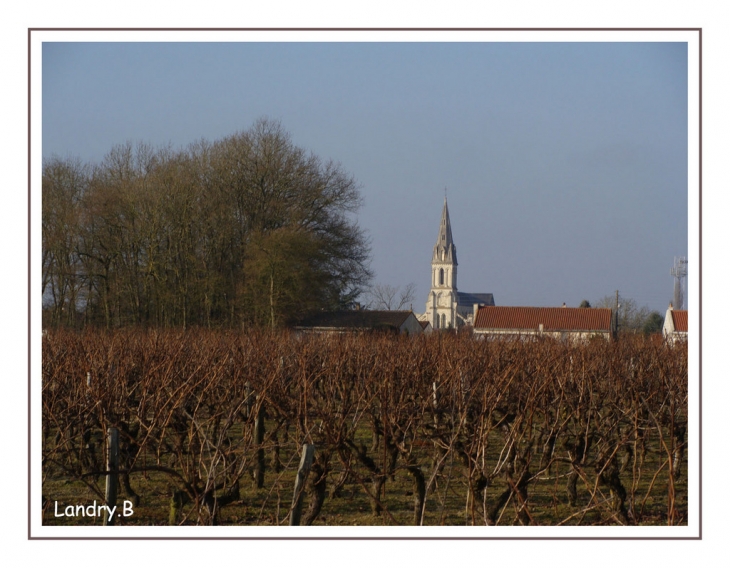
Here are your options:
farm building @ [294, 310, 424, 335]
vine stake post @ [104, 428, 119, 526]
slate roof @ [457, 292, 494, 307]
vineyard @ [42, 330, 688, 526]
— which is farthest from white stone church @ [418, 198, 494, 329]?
vine stake post @ [104, 428, 119, 526]

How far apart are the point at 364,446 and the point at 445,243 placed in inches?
4316

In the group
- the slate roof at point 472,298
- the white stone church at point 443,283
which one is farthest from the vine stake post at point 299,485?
the slate roof at point 472,298

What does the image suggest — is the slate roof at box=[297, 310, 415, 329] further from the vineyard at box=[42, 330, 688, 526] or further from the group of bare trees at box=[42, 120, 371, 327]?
the vineyard at box=[42, 330, 688, 526]

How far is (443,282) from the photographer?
11362 cm

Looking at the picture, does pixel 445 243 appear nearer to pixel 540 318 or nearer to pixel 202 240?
pixel 540 318

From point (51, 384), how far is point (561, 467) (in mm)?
5410

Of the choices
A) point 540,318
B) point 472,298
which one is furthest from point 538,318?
point 472,298

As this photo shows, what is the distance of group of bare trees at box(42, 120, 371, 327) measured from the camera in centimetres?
2498

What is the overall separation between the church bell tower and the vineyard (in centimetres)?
10276

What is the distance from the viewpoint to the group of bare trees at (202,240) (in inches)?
984

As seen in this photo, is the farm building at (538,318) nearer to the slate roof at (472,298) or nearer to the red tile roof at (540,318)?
the red tile roof at (540,318)
